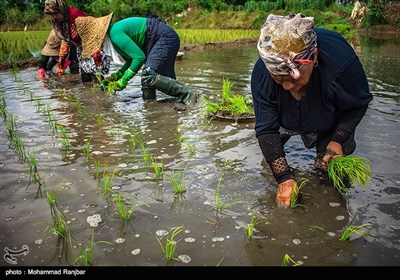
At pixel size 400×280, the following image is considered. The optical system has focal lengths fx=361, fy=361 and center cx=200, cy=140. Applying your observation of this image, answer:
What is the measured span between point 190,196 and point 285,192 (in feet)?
2.03

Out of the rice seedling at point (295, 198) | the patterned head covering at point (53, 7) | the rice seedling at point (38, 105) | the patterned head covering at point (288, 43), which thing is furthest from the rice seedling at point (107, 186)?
the patterned head covering at point (53, 7)

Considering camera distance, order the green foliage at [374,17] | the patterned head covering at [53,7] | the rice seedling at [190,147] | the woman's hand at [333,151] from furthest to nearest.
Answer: the green foliage at [374,17], the patterned head covering at [53,7], the rice seedling at [190,147], the woman's hand at [333,151]

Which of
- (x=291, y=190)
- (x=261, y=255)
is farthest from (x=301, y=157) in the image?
(x=261, y=255)

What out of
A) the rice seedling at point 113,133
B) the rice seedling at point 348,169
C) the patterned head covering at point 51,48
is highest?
the patterned head covering at point 51,48

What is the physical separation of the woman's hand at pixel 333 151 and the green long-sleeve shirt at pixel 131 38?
8.71 ft

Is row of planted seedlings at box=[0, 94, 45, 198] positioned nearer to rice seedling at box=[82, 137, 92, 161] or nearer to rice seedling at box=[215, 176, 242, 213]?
rice seedling at box=[82, 137, 92, 161]

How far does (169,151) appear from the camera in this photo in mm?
3213

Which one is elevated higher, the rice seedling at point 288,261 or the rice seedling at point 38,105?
the rice seedling at point 288,261

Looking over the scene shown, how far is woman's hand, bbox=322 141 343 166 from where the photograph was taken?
7.95 feet

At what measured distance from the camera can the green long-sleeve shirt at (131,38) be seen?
14.0 feet

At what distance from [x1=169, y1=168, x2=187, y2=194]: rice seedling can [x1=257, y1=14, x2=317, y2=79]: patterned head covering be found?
99cm

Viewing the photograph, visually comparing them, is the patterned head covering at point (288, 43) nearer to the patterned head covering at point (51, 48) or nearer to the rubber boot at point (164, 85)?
the rubber boot at point (164, 85)

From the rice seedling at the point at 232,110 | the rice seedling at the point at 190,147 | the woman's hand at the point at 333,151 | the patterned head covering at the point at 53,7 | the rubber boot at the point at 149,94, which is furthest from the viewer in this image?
the rubber boot at the point at 149,94
